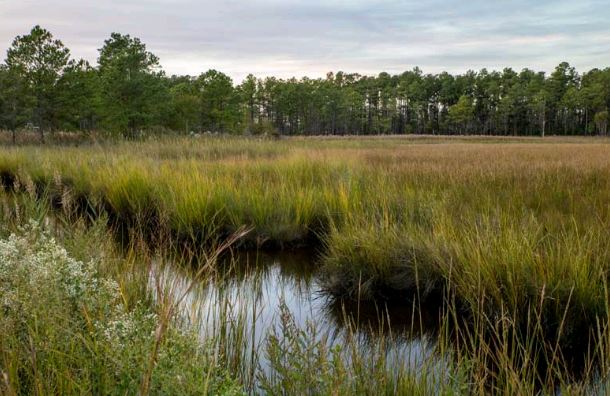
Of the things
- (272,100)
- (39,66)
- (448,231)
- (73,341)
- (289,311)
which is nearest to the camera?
(73,341)

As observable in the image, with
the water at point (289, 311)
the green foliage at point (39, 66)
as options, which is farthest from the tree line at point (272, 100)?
the water at point (289, 311)

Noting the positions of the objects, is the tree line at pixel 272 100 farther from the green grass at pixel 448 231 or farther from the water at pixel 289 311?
the water at pixel 289 311

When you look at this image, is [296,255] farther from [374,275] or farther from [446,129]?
[446,129]

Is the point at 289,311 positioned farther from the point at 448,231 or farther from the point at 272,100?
the point at 272,100

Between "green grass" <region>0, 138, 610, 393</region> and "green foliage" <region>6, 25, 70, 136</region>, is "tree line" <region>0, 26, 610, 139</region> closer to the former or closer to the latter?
"green foliage" <region>6, 25, 70, 136</region>

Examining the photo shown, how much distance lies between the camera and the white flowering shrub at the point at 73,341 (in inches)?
71.7

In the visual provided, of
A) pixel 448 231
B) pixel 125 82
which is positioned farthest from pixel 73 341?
pixel 125 82

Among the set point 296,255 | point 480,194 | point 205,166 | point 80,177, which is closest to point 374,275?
point 296,255

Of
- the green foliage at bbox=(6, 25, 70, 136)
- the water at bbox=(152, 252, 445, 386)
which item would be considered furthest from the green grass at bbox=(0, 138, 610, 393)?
the green foliage at bbox=(6, 25, 70, 136)

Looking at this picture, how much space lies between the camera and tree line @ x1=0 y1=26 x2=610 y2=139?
25.4 m

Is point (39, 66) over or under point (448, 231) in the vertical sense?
over

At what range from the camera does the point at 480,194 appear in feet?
23.1

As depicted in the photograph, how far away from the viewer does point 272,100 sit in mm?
92625

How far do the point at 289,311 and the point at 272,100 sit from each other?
9188cm
